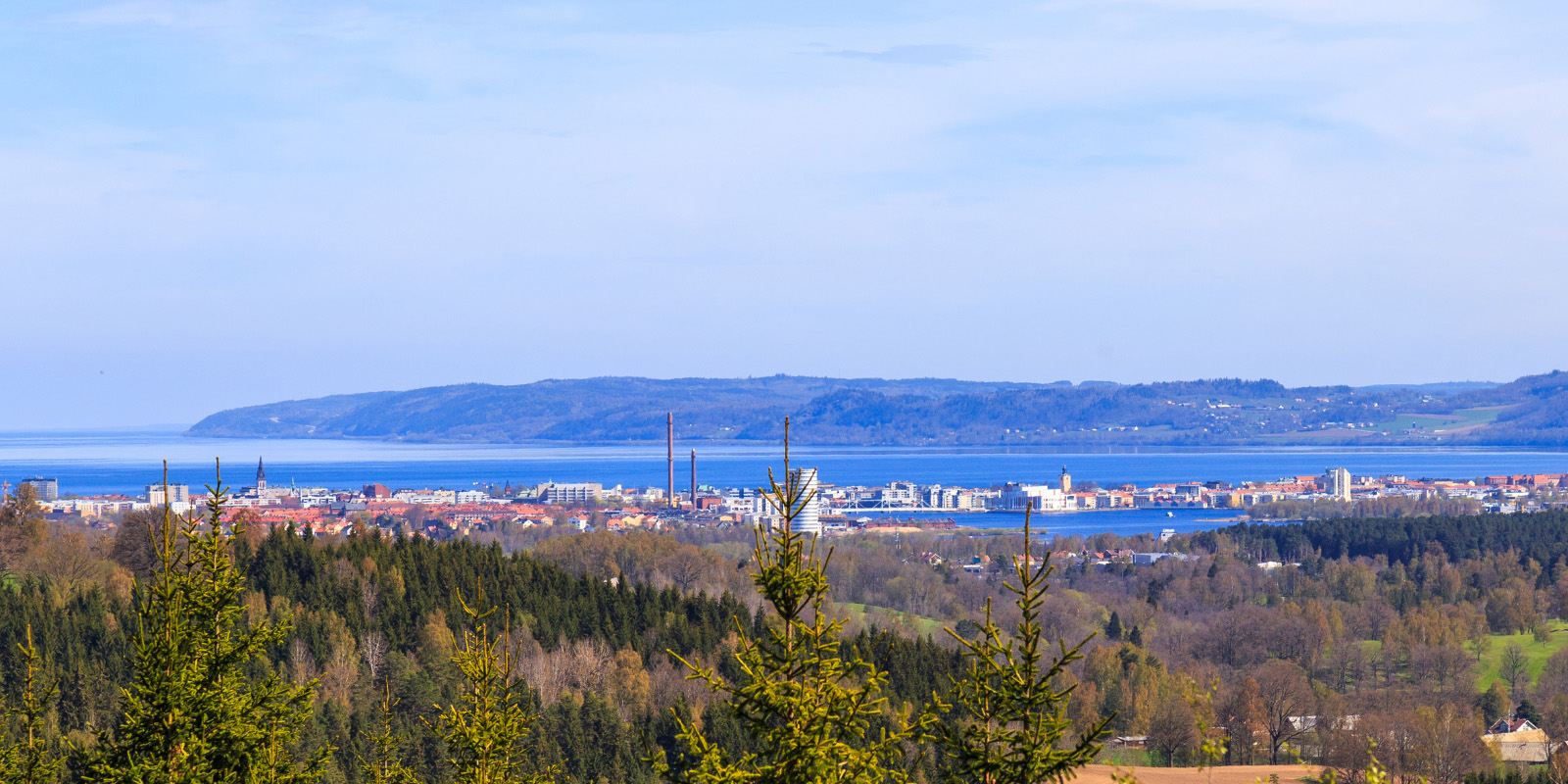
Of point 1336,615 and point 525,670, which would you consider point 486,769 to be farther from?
point 1336,615

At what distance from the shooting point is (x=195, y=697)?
12055 millimetres

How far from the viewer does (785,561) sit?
8.94 meters

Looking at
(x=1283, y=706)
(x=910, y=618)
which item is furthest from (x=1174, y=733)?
(x=910, y=618)

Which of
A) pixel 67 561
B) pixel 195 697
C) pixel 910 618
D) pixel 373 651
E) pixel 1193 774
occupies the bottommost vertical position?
pixel 1193 774

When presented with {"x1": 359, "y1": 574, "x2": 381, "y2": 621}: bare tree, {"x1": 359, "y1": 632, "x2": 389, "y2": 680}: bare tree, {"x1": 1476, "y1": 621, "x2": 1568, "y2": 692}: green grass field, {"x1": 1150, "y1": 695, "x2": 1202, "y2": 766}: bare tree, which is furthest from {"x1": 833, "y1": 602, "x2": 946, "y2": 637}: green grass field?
{"x1": 359, "y1": 632, "x2": 389, "y2": 680}: bare tree

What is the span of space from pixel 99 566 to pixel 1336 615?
232ft

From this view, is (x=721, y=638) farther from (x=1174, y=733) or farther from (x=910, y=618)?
(x=910, y=618)

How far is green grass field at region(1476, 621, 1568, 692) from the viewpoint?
A: 8400 centimetres

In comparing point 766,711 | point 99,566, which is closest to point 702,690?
point 99,566

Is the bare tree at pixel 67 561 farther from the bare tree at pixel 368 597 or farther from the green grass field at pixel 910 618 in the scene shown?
the green grass field at pixel 910 618

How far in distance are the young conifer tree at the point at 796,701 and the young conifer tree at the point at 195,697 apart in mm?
4707

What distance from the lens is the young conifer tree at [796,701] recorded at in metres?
8.67

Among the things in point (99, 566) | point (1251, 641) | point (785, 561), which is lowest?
point (1251, 641)

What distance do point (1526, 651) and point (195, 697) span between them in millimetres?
92563
